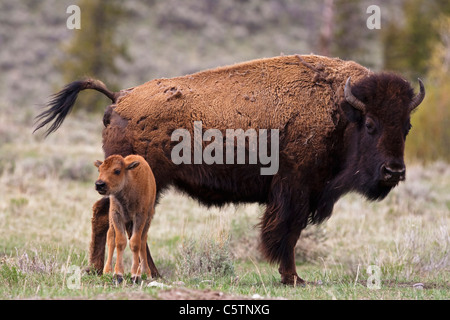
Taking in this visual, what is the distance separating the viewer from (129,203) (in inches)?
224

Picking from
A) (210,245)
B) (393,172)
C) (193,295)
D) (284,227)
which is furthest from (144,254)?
(393,172)

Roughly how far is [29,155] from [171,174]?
964 cm

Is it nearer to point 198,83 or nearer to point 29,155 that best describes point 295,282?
point 198,83

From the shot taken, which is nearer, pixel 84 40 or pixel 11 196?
pixel 11 196

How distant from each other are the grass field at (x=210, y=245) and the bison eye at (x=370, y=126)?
1.38 metres

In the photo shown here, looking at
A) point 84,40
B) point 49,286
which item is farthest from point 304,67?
point 84,40

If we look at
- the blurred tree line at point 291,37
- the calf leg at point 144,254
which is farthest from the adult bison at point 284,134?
the blurred tree line at point 291,37

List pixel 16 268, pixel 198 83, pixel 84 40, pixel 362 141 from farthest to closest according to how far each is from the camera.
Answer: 1. pixel 84 40
2. pixel 198 83
3. pixel 362 141
4. pixel 16 268

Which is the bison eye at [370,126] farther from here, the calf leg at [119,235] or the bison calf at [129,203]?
the calf leg at [119,235]

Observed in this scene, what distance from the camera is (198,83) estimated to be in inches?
271

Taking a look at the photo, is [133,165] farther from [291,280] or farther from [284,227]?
[291,280]

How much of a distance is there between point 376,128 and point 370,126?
0.20 feet

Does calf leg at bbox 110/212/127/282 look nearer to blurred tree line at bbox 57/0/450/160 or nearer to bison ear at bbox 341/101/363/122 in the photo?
bison ear at bbox 341/101/363/122

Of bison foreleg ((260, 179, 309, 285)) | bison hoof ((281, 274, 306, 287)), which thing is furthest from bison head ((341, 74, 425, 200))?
bison hoof ((281, 274, 306, 287))
